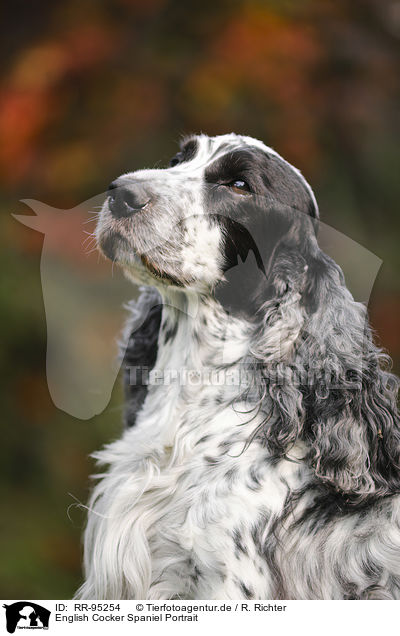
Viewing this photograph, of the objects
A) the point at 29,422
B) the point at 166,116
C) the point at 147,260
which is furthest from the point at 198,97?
the point at 29,422

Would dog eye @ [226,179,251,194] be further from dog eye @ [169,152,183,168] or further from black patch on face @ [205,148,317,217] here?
dog eye @ [169,152,183,168]

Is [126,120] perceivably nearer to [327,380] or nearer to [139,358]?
[139,358]

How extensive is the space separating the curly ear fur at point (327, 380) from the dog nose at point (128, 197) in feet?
1.60

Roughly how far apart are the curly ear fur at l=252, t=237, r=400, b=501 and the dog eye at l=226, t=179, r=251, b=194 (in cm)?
23

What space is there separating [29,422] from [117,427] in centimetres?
34

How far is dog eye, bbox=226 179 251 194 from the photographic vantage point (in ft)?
7.38

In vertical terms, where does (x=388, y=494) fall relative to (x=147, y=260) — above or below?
below
